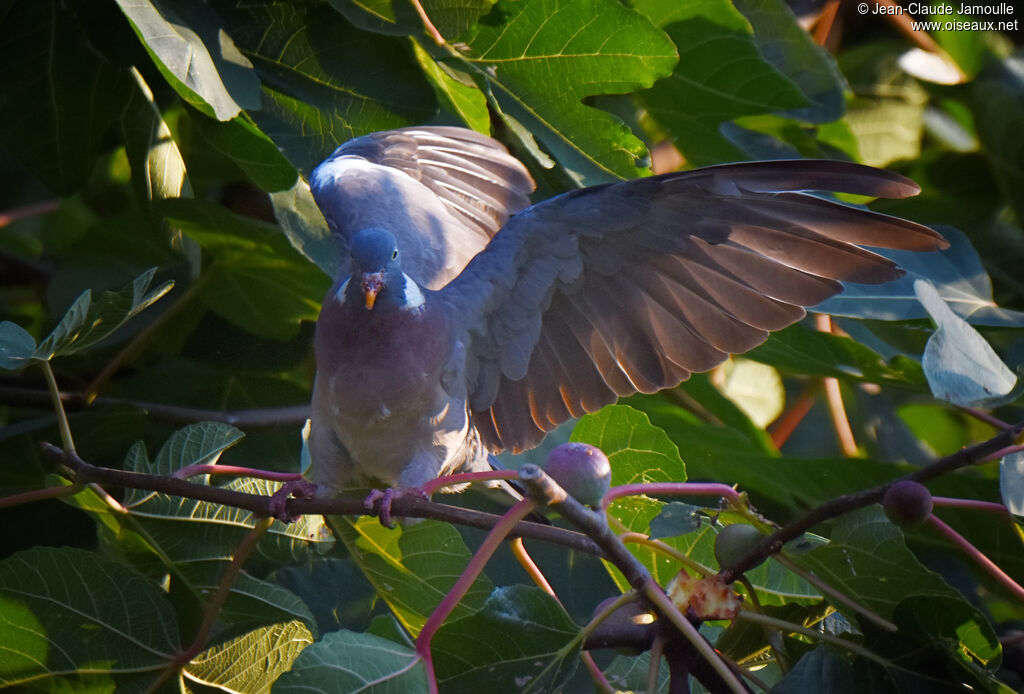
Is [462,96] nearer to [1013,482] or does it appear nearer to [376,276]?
[376,276]

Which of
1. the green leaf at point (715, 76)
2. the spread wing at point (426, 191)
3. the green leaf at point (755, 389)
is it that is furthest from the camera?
the green leaf at point (755, 389)

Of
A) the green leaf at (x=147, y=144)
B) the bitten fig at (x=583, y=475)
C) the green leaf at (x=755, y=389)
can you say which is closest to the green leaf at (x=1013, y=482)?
the bitten fig at (x=583, y=475)

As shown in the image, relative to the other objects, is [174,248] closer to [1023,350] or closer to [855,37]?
[1023,350]

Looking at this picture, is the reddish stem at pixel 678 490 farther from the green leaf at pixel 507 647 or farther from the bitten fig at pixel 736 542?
the green leaf at pixel 507 647

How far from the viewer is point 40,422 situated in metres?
2.10

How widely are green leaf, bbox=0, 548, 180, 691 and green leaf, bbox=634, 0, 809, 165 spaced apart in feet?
5.52

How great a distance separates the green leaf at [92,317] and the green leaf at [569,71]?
31.4 inches

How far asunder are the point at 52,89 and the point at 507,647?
Answer: 63.2 inches

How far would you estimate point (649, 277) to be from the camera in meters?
1.96

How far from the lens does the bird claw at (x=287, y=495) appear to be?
5.04ft

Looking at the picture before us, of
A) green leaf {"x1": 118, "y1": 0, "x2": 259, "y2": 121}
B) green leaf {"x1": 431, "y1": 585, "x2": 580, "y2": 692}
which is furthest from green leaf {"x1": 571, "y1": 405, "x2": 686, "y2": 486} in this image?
green leaf {"x1": 118, "y1": 0, "x2": 259, "y2": 121}

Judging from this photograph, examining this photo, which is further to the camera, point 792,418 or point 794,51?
point 792,418

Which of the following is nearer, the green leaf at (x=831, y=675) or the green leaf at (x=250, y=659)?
the green leaf at (x=831, y=675)

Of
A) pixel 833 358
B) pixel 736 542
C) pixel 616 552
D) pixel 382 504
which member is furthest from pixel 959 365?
pixel 382 504
